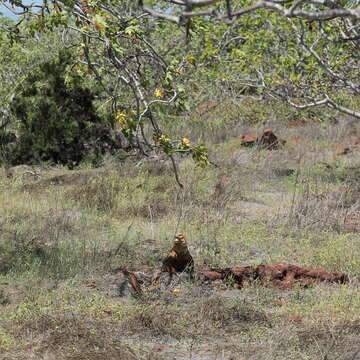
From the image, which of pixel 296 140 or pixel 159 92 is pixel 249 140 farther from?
pixel 159 92

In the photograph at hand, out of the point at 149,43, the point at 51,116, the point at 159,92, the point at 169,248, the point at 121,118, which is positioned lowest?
the point at 169,248

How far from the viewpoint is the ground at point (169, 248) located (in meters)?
4.51

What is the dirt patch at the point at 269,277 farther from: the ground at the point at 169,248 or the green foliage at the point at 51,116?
the green foliage at the point at 51,116

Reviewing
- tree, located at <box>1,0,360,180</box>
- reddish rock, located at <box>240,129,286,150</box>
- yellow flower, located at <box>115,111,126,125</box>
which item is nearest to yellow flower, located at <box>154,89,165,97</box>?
tree, located at <box>1,0,360,180</box>

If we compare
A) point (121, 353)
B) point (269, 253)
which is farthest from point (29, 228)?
point (121, 353)

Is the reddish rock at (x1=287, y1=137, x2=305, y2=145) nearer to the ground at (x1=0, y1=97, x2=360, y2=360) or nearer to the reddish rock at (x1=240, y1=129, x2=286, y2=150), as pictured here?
the reddish rock at (x1=240, y1=129, x2=286, y2=150)

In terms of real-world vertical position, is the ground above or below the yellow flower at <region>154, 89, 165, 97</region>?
below

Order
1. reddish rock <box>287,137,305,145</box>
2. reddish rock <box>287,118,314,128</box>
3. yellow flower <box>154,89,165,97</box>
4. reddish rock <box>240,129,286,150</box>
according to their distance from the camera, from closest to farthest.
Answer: yellow flower <box>154,89,165,97</box>, reddish rock <box>240,129,286,150</box>, reddish rock <box>287,137,305,145</box>, reddish rock <box>287,118,314,128</box>

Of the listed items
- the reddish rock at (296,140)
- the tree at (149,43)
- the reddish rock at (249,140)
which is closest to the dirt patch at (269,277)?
the tree at (149,43)

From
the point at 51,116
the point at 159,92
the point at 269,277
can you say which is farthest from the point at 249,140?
the point at 159,92

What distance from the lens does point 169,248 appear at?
7.27 metres

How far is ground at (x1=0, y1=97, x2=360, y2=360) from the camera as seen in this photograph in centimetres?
451

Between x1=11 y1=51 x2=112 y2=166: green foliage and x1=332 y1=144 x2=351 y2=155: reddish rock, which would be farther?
x1=332 y1=144 x2=351 y2=155: reddish rock

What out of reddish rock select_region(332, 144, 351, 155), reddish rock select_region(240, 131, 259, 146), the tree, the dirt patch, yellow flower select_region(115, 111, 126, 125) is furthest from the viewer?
reddish rock select_region(240, 131, 259, 146)
